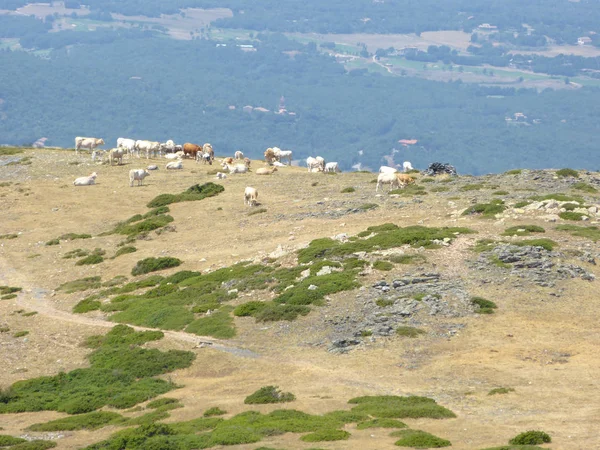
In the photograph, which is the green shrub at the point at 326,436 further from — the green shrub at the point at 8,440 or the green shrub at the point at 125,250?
the green shrub at the point at 125,250

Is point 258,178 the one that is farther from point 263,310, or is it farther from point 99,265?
point 263,310

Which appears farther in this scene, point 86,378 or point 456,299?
point 456,299

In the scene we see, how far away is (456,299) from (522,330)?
385cm

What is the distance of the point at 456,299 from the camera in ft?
→ 146

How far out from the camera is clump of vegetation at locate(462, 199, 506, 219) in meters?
57.6

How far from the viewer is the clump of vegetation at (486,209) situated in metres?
57.6

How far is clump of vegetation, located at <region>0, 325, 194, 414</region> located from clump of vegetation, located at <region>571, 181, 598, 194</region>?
1276 inches

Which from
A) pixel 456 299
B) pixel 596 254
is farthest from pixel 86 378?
pixel 596 254

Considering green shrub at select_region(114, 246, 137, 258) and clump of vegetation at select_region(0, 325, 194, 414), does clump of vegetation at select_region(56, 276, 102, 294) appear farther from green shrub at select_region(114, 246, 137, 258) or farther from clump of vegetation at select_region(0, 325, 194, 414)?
clump of vegetation at select_region(0, 325, 194, 414)

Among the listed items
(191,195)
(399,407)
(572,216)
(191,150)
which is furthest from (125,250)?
(191,150)

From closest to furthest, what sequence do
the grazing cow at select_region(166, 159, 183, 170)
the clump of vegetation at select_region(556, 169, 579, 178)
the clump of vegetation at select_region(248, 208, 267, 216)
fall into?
the clump of vegetation at select_region(248, 208, 267, 216) < the clump of vegetation at select_region(556, 169, 579, 178) < the grazing cow at select_region(166, 159, 183, 170)

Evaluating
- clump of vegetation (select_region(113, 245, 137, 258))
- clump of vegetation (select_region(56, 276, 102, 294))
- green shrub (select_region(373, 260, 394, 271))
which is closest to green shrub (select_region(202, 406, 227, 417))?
green shrub (select_region(373, 260, 394, 271))

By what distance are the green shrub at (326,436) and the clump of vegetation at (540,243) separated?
21608 millimetres

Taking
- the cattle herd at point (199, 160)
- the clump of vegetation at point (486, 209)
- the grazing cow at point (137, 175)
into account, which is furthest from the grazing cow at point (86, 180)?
the clump of vegetation at point (486, 209)
